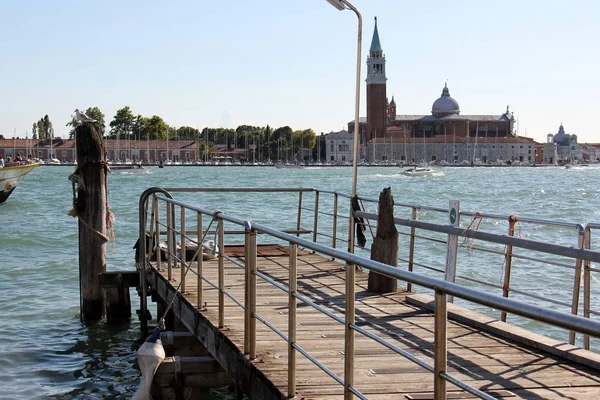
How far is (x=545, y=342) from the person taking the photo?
6168 mm

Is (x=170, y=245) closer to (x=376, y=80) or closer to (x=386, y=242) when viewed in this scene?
(x=386, y=242)

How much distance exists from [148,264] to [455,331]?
6122 mm

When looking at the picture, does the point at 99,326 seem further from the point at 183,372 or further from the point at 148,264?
the point at 183,372

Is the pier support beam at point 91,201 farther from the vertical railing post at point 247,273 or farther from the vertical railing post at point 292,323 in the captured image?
the vertical railing post at point 292,323

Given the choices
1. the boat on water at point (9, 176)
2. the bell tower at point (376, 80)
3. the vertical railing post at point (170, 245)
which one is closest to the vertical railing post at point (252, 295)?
the vertical railing post at point (170, 245)

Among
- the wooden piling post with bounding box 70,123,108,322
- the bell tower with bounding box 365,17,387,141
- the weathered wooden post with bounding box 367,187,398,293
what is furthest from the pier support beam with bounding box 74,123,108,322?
the bell tower with bounding box 365,17,387,141

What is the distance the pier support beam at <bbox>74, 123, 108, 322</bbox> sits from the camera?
1205cm

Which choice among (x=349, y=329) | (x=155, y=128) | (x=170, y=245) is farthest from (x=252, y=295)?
(x=155, y=128)

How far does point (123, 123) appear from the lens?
627 ft

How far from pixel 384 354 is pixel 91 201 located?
721 cm

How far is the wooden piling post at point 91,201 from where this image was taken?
39.5ft

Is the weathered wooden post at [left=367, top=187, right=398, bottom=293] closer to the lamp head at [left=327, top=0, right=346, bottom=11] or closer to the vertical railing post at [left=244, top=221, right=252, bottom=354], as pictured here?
the vertical railing post at [left=244, top=221, right=252, bottom=354]

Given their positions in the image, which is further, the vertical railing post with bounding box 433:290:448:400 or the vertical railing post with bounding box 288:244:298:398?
the vertical railing post with bounding box 288:244:298:398

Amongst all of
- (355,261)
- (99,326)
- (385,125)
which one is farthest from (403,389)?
(385,125)
